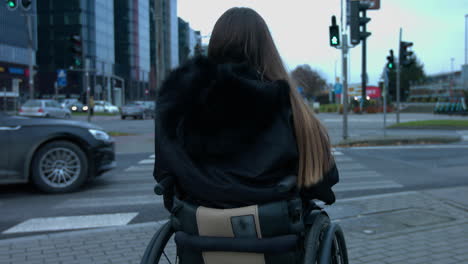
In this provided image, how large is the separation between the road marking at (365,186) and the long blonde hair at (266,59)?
5962 mm

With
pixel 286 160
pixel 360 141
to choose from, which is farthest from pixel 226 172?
pixel 360 141

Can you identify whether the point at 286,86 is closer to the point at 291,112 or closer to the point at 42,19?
the point at 291,112

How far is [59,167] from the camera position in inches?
284

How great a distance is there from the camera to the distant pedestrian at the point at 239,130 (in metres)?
1.66

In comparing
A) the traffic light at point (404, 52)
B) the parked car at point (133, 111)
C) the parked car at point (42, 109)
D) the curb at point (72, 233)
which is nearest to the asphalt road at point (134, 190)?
the curb at point (72, 233)

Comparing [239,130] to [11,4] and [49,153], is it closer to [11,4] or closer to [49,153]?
[49,153]

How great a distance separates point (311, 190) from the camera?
72.1 inches

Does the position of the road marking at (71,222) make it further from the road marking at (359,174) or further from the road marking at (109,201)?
the road marking at (359,174)

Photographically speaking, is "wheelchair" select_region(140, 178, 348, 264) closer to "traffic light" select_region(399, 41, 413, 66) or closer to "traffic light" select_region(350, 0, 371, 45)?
"traffic light" select_region(350, 0, 371, 45)

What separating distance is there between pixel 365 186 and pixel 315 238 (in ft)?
21.0

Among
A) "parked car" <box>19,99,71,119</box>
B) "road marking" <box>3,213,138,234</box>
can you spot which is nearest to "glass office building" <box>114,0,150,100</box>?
"parked car" <box>19,99,71,119</box>

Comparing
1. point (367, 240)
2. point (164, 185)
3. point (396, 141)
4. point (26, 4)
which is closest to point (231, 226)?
point (164, 185)

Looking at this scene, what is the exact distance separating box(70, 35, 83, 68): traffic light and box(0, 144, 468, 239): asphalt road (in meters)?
8.44

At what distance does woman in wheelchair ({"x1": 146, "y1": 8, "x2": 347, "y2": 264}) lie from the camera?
1.63 m
